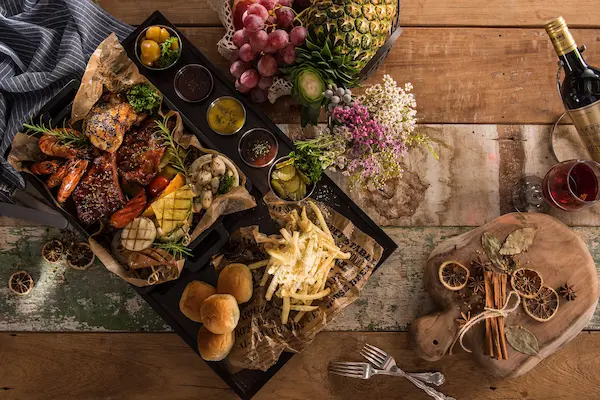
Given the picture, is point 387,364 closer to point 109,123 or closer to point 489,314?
point 489,314

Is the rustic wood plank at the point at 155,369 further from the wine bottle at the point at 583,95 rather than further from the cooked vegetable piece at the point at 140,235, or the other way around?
the wine bottle at the point at 583,95

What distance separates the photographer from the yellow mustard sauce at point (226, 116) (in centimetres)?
229

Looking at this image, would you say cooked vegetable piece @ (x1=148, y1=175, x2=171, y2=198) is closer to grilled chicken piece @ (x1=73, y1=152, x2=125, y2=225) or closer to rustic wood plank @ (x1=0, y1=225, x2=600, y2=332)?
grilled chicken piece @ (x1=73, y1=152, x2=125, y2=225)

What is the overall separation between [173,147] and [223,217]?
1.23ft

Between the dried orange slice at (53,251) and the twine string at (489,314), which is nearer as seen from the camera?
the twine string at (489,314)

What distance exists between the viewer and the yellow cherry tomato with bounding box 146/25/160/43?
227 cm

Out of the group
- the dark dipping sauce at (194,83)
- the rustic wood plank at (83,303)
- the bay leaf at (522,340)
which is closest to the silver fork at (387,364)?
the rustic wood plank at (83,303)

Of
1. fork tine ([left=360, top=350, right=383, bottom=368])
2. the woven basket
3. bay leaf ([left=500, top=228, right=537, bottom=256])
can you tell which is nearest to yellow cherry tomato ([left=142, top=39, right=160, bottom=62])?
the woven basket

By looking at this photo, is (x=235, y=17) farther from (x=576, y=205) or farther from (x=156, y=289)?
(x=576, y=205)

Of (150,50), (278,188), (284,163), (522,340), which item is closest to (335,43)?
(284,163)

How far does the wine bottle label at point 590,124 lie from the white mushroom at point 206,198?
1.66 metres

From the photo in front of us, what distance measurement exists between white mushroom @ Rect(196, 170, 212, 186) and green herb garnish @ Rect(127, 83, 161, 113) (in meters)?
0.37

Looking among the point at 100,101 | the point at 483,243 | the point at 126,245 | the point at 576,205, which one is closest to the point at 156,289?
the point at 126,245

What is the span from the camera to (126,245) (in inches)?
79.7
